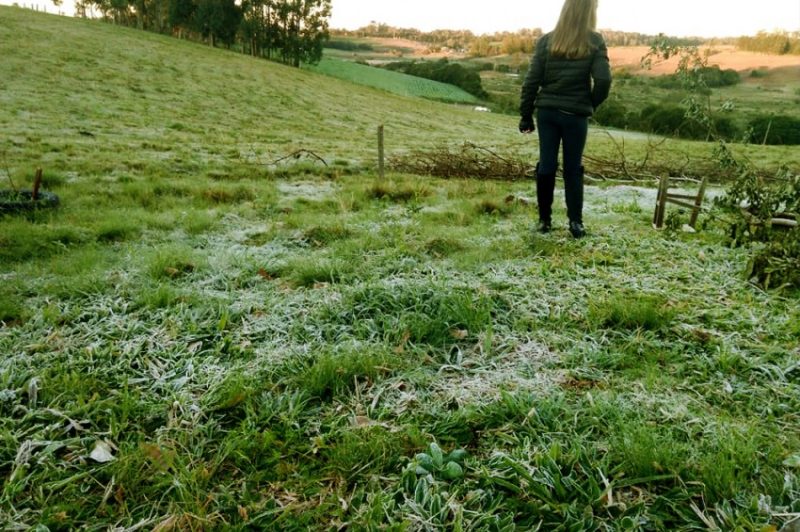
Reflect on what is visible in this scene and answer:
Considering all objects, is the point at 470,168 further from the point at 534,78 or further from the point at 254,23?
the point at 254,23

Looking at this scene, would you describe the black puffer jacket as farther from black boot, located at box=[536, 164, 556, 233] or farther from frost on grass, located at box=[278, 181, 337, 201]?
frost on grass, located at box=[278, 181, 337, 201]

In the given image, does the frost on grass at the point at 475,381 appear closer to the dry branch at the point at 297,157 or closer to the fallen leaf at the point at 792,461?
the fallen leaf at the point at 792,461

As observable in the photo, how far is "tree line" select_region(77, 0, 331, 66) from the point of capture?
6494 cm

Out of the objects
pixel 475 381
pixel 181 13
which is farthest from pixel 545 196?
pixel 181 13

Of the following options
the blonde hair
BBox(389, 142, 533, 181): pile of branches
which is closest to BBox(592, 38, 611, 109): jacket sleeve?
the blonde hair

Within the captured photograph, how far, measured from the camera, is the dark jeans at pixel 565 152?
5578 mm

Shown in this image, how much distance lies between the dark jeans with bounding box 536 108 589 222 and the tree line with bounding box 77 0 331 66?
225 feet

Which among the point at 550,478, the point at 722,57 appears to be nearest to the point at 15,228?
the point at 550,478

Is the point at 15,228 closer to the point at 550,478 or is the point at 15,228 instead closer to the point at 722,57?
the point at 550,478

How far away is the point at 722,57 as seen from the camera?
647 cm

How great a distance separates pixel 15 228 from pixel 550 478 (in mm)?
6235

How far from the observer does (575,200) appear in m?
5.87

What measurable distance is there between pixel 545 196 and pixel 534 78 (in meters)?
1.44

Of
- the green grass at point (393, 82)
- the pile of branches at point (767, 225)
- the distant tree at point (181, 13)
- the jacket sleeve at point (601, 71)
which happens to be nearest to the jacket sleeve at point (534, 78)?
the jacket sleeve at point (601, 71)
